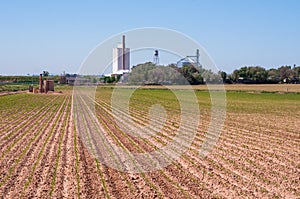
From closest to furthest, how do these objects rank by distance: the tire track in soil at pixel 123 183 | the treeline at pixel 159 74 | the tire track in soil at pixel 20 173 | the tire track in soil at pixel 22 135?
the tire track in soil at pixel 123 183, the tire track in soil at pixel 20 173, the tire track in soil at pixel 22 135, the treeline at pixel 159 74

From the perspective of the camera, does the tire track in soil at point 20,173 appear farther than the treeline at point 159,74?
No

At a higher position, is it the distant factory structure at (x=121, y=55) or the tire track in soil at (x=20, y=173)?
the distant factory structure at (x=121, y=55)

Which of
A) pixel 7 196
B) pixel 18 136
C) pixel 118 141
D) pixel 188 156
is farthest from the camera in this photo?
pixel 18 136

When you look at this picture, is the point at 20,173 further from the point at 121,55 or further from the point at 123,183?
the point at 121,55

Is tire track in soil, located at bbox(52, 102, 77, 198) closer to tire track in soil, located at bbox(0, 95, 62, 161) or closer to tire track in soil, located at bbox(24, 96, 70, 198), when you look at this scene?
tire track in soil, located at bbox(24, 96, 70, 198)

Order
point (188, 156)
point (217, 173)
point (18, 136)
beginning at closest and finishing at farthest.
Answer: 1. point (217, 173)
2. point (188, 156)
3. point (18, 136)

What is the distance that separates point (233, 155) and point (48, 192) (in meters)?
5.80

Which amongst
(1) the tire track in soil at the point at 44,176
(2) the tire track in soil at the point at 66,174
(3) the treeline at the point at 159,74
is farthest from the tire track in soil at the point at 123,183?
(3) the treeline at the point at 159,74

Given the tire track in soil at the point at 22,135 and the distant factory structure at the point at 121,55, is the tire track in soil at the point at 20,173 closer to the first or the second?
the tire track in soil at the point at 22,135

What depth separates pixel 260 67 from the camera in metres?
118

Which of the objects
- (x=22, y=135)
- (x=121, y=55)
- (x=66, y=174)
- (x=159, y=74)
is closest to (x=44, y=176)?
(x=66, y=174)

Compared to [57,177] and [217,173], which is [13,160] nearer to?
[57,177]

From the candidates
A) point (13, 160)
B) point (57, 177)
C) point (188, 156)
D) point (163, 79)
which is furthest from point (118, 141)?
point (163, 79)

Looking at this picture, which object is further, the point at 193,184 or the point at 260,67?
the point at 260,67
